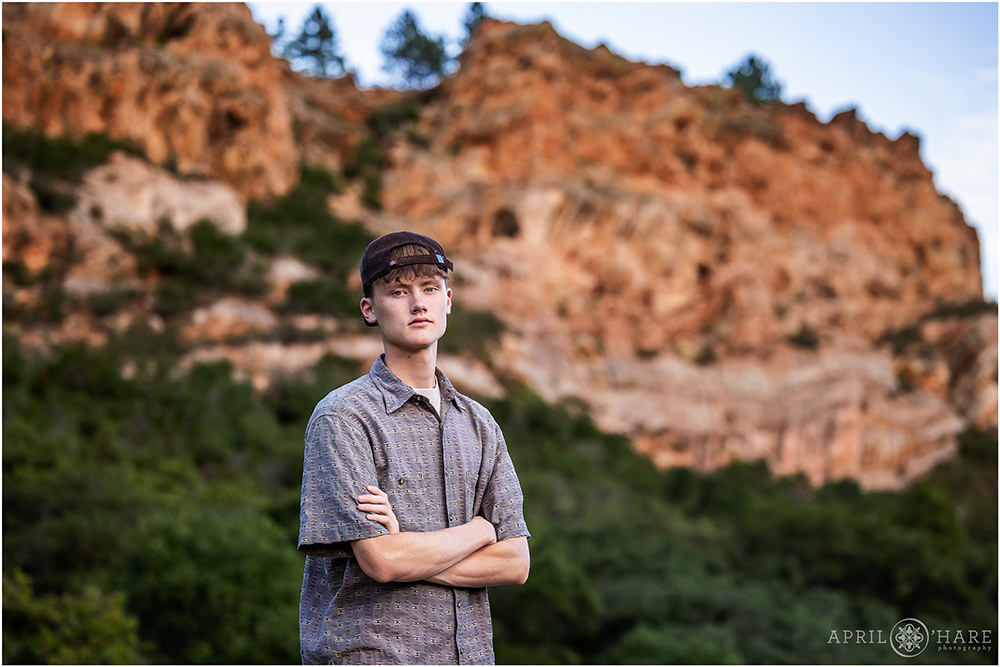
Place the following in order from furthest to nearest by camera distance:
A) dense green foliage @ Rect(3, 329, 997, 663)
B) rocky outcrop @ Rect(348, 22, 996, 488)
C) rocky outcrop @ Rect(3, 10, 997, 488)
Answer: rocky outcrop @ Rect(348, 22, 996, 488), rocky outcrop @ Rect(3, 10, 997, 488), dense green foliage @ Rect(3, 329, 997, 663)

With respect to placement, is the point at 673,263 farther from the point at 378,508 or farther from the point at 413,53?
the point at 378,508

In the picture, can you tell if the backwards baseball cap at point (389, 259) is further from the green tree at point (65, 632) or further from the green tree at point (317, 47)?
the green tree at point (317, 47)

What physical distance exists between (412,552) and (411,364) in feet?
1.62

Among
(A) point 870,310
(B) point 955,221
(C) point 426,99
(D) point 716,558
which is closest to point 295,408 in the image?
(D) point 716,558

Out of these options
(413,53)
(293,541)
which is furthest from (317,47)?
(293,541)

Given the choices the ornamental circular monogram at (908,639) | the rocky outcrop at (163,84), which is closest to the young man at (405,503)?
the ornamental circular monogram at (908,639)

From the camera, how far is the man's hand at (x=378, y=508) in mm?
2305

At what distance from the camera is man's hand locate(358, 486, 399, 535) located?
2.30 meters

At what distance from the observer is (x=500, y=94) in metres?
39.2

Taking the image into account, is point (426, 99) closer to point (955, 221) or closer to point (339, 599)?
point (955, 221)

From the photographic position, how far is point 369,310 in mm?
2666

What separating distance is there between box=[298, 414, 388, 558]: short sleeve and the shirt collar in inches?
5.6

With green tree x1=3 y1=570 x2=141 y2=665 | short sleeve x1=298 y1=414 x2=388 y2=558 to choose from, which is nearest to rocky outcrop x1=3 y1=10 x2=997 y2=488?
green tree x1=3 y1=570 x2=141 y2=665

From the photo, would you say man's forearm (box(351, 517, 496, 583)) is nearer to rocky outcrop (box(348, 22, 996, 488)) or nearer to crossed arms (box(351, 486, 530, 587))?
crossed arms (box(351, 486, 530, 587))
